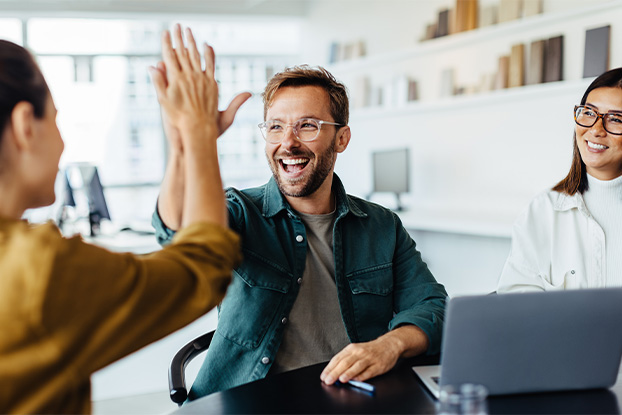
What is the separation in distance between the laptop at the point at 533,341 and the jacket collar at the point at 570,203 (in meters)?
0.98

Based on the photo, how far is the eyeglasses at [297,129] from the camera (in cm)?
193

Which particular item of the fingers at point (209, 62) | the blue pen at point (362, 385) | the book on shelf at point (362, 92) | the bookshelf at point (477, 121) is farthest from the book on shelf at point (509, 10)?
the fingers at point (209, 62)

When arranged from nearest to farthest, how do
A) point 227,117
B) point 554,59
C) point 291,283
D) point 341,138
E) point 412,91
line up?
1. point 227,117
2. point 291,283
3. point 341,138
4. point 554,59
5. point 412,91

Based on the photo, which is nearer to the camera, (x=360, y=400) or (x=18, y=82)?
(x=18, y=82)

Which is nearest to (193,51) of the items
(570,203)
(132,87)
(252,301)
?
(252,301)

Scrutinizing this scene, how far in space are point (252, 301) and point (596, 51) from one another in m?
2.86

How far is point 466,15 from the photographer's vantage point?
15.0ft

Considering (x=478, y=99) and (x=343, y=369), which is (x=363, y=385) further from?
(x=478, y=99)

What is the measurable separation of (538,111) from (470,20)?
826mm

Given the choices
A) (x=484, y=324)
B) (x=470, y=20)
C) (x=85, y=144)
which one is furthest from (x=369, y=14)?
(x=484, y=324)

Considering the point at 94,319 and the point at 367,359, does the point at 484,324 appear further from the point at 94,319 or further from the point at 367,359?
the point at 94,319

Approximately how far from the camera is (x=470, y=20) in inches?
179

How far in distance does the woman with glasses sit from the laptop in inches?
33.4

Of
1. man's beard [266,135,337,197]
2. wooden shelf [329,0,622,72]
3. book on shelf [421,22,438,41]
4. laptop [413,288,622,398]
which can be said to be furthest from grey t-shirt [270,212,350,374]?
book on shelf [421,22,438,41]
